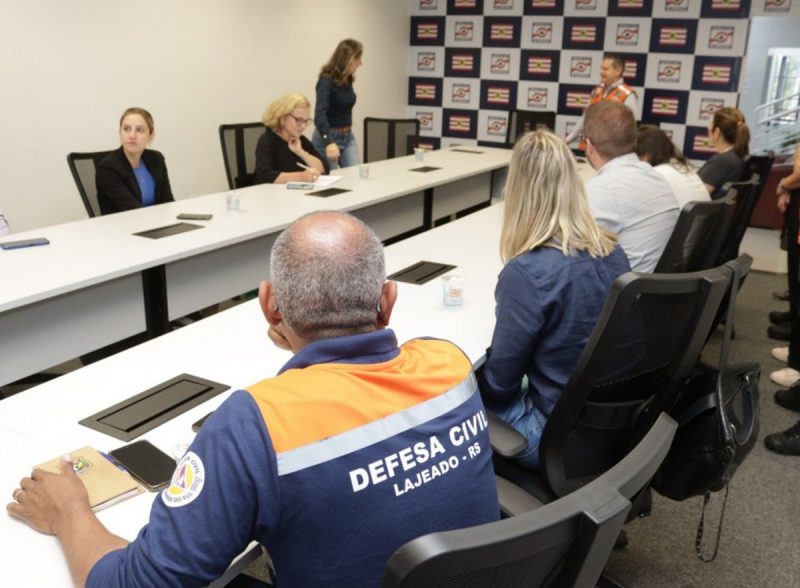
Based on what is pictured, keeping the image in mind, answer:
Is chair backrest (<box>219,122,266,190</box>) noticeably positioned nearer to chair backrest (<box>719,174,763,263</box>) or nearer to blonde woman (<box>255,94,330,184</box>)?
blonde woman (<box>255,94,330,184</box>)

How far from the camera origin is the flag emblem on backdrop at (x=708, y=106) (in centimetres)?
635

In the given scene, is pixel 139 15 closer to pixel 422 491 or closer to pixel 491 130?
pixel 491 130

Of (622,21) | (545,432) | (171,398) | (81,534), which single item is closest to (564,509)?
(81,534)

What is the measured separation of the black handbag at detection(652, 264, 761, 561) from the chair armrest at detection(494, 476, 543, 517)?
1.06 ft

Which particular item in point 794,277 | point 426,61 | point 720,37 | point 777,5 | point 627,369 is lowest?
point 794,277

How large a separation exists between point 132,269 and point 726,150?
3320mm

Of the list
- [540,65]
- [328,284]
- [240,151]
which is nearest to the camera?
[328,284]

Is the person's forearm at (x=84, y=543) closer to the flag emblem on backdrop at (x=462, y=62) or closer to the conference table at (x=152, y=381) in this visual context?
the conference table at (x=152, y=381)

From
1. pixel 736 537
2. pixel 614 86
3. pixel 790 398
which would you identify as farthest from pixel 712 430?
pixel 614 86

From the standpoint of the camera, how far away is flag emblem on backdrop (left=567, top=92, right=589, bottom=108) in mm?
6930

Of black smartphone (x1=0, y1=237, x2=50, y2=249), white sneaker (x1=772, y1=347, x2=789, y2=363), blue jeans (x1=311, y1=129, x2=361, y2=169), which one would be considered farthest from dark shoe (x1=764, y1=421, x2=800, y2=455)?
blue jeans (x1=311, y1=129, x2=361, y2=169)

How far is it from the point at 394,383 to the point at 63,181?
431cm

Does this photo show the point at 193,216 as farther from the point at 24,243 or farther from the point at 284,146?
the point at 284,146

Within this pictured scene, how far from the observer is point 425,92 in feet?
25.6
